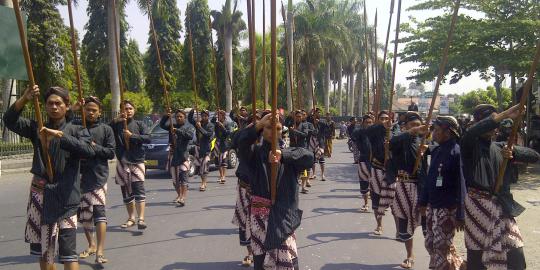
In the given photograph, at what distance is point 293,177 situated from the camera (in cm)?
392

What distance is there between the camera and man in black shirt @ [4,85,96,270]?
13.1 ft

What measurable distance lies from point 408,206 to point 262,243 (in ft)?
7.70

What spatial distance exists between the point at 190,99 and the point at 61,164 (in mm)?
33351

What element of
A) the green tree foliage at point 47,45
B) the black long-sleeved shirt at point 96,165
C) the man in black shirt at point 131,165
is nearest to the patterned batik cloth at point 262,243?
the black long-sleeved shirt at point 96,165

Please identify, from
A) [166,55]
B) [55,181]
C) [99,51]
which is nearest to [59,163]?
[55,181]

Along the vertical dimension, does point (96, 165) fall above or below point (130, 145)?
below

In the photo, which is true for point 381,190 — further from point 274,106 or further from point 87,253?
point 87,253

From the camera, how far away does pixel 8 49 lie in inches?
494

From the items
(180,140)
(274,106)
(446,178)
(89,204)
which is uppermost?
(274,106)

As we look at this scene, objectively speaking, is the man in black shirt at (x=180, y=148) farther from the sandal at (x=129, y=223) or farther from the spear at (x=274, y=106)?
the spear at (x=274, y=106)

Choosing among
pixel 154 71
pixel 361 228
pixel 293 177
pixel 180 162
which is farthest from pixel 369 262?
pixel 154 71

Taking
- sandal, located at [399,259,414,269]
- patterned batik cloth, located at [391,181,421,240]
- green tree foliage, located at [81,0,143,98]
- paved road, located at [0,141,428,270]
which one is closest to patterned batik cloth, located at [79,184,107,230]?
paved road, located at [0,141,428,270]

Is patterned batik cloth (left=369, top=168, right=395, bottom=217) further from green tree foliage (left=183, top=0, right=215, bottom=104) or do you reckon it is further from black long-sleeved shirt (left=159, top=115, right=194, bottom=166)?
green tree foliage (left=183, top=0, right=215, bottom=104)

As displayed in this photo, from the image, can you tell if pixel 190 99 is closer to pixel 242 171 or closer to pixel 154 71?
pixel 154 71
